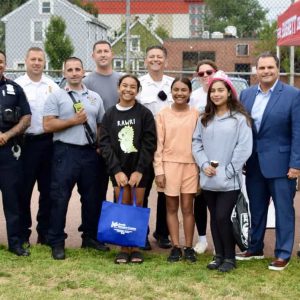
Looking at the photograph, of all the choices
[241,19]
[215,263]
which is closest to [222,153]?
[215,263]

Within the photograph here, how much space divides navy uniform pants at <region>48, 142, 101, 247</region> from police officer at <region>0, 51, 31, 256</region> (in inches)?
13.5

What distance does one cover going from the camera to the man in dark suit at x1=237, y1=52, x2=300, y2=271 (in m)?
5.88

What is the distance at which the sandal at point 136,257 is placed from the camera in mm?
6238

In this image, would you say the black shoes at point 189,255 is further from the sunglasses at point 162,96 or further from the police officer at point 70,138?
the sunglasses at point 162,96

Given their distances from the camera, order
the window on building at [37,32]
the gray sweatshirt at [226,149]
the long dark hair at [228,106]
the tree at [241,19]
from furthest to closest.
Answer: the tree at [241,19], the window on building at [37,32], the long dark hair at [228,106], the gray sweatshirt at [226,149]

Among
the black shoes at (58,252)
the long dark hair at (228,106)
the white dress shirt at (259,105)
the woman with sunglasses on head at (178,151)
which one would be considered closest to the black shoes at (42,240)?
the black shoes at (58,252)

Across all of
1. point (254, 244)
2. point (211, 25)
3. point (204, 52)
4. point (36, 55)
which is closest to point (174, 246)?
point (254, 244)

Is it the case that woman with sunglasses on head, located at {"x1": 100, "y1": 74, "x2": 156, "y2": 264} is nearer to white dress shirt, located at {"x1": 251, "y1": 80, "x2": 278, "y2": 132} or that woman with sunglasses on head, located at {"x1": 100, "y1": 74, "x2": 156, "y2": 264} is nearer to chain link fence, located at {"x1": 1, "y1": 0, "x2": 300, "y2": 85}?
white dress shirt, located at {"x1": 251, "y1": 80, "x2": 278, "y2": 132}

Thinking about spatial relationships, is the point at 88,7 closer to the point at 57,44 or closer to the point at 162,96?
the point at 57,44

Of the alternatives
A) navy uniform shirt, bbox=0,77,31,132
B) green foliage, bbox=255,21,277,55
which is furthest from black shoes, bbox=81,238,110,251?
green foliage, bbox=255,21,277,55

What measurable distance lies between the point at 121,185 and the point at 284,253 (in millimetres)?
1668

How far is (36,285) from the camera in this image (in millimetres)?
5559

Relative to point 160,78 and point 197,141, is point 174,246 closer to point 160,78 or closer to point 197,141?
point 197,141

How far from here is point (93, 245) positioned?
6797 millimetres
